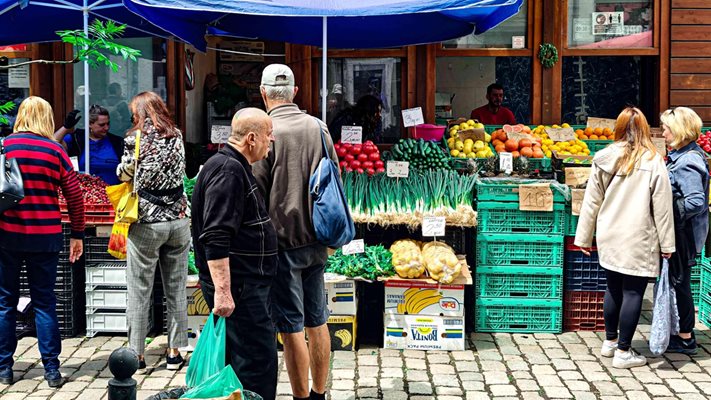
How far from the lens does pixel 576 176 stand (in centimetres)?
760

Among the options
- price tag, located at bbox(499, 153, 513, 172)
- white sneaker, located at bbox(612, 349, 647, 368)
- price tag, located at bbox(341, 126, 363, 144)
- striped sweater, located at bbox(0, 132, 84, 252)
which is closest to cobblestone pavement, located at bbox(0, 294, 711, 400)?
white sneaker, located at bbox(612, 349, 647, 368)

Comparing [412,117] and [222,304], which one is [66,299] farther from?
[412,117]

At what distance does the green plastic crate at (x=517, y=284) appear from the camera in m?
7.39

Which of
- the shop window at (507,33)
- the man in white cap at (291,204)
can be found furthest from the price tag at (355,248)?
the shop window at (507,33)

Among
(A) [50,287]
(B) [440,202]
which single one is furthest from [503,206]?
(A) [50,287]

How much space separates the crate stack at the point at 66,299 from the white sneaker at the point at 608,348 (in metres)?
4.22

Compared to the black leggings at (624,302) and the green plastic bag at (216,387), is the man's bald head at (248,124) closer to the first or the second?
the green plastic bag at (216,387)

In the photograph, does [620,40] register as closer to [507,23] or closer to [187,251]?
[507,23]

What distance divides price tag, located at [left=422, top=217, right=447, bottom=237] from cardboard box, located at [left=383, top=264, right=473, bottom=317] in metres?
0.41

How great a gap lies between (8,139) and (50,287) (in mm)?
1057

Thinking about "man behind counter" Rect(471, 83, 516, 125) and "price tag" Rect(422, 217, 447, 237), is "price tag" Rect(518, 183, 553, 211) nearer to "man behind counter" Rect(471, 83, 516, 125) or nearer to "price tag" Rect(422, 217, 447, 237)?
"price tag" Rect(422, 217, 447, 237)

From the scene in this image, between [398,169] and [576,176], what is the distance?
1.51 meters

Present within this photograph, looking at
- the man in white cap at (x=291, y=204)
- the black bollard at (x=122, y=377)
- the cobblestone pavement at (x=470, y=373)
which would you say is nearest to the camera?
the black bollard at (x=122, y=377)

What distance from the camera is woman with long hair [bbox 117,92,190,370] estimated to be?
20.4ft
